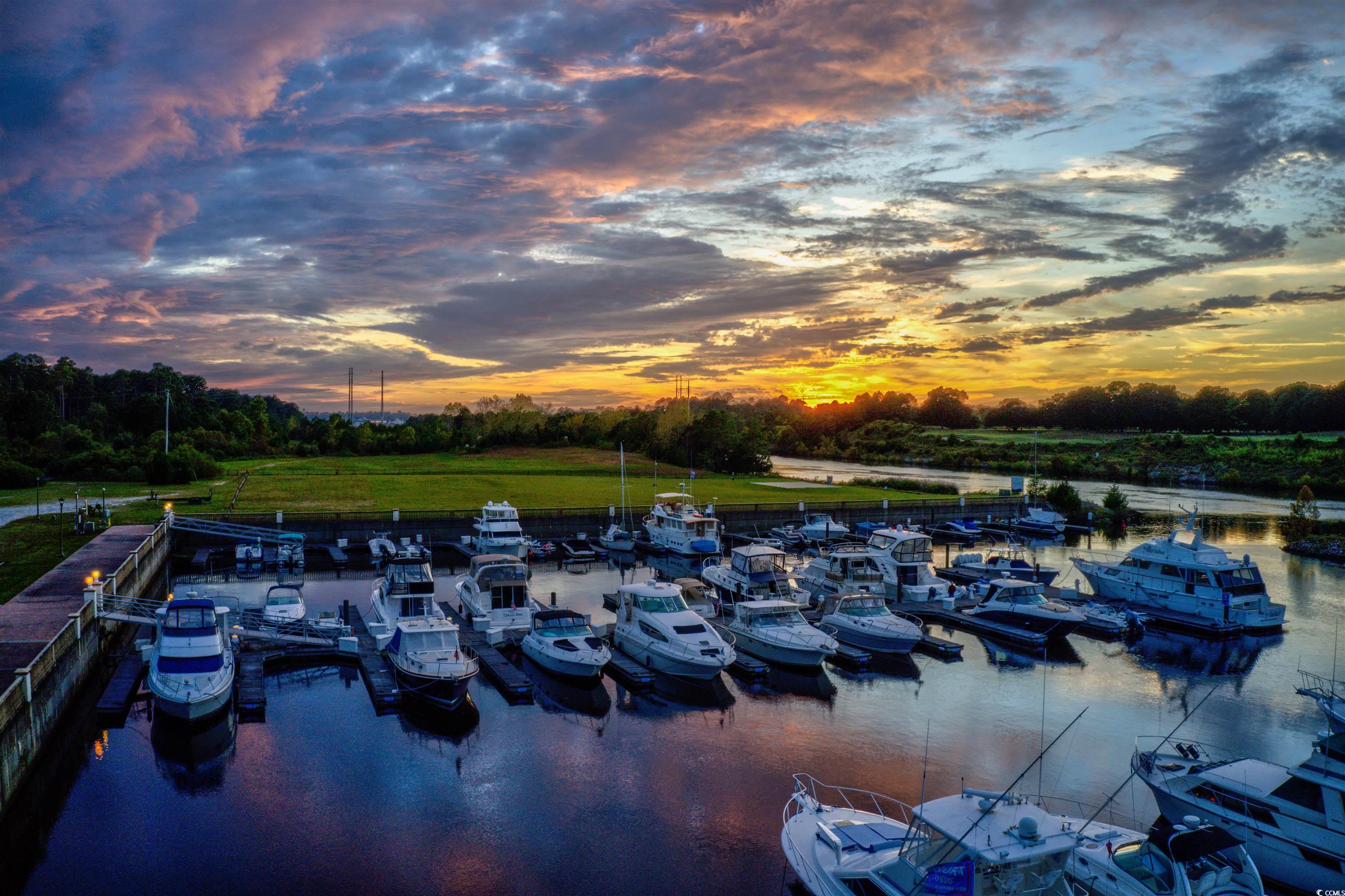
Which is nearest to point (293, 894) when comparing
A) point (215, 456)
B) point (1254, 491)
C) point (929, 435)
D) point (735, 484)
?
point (735, 484)

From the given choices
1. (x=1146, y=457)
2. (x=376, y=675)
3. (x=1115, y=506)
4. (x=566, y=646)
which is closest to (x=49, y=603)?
(x=376, y=675)

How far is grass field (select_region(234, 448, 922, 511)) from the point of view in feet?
230

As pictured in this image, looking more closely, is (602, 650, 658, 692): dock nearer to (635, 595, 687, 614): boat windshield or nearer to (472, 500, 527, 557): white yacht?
(635, 595, 687, 614): boat windshield

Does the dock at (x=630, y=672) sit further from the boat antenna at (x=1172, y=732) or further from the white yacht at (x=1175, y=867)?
the white yacht at (x=1175, y=867)

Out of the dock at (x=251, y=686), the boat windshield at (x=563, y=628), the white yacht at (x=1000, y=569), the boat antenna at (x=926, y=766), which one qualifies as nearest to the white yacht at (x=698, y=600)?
the boat windshield at (x=563, y=628)

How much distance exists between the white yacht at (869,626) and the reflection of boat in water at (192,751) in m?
21.9

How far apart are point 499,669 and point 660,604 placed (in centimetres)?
629

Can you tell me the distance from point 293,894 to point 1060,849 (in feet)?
46.2

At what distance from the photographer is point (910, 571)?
138ft

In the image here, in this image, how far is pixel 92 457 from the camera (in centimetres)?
8056

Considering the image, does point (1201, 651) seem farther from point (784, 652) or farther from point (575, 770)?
point (575, 770)

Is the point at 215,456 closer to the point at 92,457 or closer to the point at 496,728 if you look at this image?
the point at 92,457

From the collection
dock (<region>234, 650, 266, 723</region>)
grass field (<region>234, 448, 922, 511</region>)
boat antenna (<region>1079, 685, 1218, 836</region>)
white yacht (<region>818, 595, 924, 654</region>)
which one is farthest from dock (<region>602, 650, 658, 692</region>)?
grass field (<region>234, 448, 922, 511</region>)

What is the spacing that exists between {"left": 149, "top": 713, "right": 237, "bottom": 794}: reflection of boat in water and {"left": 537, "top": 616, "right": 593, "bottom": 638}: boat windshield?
401 inches
